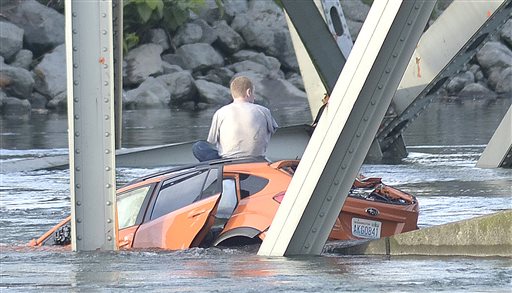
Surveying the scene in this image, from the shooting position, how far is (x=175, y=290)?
8.23 meters

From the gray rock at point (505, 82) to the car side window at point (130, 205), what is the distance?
3506 cm

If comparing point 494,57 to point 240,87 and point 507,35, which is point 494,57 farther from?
point 240,87

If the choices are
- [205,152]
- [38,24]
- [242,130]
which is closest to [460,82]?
[38,24]

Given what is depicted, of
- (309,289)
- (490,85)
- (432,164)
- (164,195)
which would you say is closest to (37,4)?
(490,85)

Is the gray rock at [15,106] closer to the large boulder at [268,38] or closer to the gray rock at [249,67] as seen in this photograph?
the gray rock at [249,67]

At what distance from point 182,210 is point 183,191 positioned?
0.32 metres

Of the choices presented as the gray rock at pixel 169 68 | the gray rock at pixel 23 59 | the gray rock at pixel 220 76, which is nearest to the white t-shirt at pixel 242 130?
the gray rock at pixel 23 59

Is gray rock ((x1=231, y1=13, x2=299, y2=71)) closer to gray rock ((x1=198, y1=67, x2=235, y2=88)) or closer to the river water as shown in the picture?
gray rock ((x1=198, y1=67, x2=235, y2=88))

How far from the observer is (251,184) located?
1052 cm

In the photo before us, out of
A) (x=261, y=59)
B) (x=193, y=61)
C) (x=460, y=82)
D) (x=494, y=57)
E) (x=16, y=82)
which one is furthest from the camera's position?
(x=460, y=82)

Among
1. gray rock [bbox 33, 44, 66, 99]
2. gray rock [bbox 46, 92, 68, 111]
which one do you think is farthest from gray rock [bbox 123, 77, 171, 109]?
gray rock [bbox 33, 44, 66, 99]

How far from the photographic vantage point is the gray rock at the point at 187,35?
45938mm

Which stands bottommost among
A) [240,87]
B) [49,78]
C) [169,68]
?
[49,78]

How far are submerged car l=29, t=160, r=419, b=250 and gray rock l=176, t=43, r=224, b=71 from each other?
110 ft
